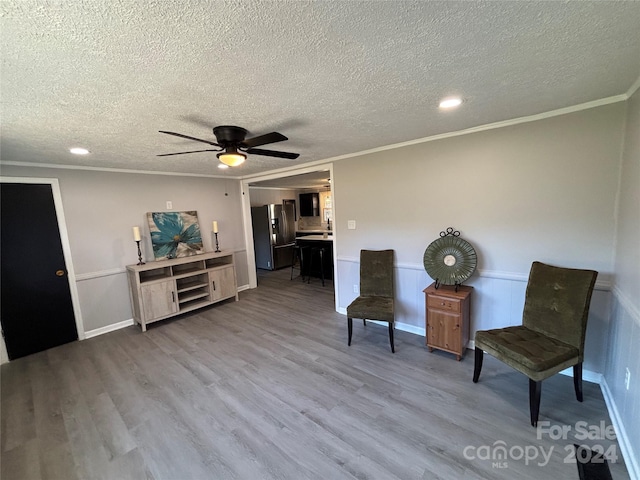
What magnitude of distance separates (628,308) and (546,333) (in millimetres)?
552

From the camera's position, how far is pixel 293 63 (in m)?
1.34

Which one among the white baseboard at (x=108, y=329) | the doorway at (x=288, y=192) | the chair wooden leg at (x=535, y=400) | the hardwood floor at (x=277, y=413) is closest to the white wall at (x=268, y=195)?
the doorway at (x=288, y=192)

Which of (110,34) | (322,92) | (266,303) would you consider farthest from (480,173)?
(266,303)

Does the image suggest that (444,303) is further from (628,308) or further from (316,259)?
(316,259)

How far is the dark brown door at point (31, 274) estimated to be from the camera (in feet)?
10.3

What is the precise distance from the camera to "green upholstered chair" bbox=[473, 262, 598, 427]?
186cm

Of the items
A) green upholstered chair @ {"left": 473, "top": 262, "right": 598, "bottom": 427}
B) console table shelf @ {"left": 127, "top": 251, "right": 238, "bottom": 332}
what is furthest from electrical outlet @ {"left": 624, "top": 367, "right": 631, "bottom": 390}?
console table shelf @ {"left": 127, "top": 251, "right": 238, "bottom": 332}

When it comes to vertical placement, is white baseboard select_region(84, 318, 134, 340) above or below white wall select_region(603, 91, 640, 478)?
below

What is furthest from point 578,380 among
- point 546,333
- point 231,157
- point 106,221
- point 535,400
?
point 106,221

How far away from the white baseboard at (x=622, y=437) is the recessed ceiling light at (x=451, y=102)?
2.40m

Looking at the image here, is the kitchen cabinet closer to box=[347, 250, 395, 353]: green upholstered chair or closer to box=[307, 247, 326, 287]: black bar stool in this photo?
box=[307, 247, 326, 287]: black bar stool

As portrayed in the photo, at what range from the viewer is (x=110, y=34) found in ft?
3.47

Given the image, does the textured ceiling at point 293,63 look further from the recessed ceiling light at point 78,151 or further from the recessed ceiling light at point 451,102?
the recessed ceiling light at point 78,151

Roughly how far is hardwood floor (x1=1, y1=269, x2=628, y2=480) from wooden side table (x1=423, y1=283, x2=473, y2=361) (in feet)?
0.52
